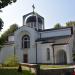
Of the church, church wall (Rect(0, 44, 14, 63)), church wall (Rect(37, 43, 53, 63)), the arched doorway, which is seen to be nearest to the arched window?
the church

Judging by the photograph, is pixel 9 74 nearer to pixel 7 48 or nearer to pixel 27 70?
pixel 27 70

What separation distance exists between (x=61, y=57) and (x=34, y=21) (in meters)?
11.0

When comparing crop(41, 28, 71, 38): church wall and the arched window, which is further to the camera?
the arched window

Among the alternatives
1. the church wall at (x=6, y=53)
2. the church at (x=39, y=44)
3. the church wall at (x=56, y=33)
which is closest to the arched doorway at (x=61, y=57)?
the church at (x=39, y=44)

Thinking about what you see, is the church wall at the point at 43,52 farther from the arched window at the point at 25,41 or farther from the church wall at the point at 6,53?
the church wall at the point at 6,53

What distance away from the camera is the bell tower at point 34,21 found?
54.5m

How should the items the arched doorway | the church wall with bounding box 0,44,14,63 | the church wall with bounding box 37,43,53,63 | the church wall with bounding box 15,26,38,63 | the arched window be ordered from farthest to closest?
the church wall with bounding box 0,44,14,63
the arched window
the church wall with bounding box 15,26,38,63
the church wall with bounding box 37,43,53,63
the arched doorway

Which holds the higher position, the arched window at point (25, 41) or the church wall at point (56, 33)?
the church wall at point (56, 33)

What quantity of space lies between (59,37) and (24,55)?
7829 mm

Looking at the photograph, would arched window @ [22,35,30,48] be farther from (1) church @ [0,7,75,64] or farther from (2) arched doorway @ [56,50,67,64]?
(2) arched doorway @ [56,50,67,64]

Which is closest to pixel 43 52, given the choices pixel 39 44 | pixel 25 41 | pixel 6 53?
pixel 39 44

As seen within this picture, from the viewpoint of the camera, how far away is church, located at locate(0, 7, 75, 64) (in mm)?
46306

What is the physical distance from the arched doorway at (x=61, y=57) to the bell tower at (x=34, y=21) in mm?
9017

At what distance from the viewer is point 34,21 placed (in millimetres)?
54750
